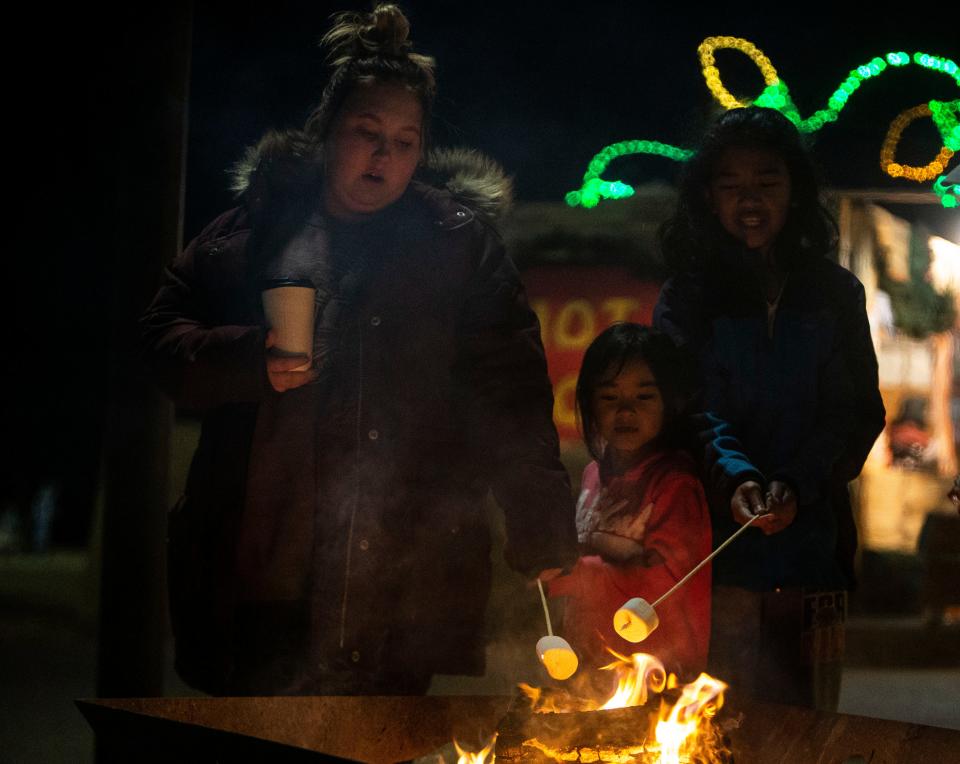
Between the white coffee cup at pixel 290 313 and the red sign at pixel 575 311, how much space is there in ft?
2.74

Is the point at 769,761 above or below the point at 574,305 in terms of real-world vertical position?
below

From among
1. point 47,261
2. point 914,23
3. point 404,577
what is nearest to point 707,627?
point 404,577

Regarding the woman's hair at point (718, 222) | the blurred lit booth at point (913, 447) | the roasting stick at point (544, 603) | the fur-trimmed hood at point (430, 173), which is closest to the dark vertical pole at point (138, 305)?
the fur-trimmed hood at point (430, 173)

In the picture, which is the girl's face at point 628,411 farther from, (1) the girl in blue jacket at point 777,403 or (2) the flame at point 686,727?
(2) the flame at point 686,727

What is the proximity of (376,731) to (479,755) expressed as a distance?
1.45ft

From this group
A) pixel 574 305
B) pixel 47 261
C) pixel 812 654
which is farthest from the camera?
pixel 47 261

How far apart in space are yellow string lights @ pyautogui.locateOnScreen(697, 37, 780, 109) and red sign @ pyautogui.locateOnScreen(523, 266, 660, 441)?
0.68m

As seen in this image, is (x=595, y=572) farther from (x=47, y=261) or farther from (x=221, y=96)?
(x=47, y=261)

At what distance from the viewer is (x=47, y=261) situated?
4738mm

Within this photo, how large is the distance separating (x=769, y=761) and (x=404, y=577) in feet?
4.60

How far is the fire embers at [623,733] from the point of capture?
288 centimetres

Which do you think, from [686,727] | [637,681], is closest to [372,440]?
[637,681]

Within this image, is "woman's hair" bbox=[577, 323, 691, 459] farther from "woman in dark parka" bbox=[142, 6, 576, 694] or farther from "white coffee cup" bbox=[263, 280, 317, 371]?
"white coffee cup" bbox=[263, 280, 317, 371]

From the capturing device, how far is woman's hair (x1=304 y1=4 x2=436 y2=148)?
4031 mm
